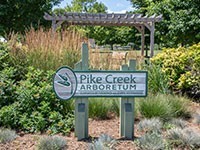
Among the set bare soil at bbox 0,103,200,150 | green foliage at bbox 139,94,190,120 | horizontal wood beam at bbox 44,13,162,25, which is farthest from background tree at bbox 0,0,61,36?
bare soil at bbox 0,103,200,150

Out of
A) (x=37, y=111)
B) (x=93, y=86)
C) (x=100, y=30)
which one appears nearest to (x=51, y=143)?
(x=93, y=86)

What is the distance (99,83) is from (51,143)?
0.97m

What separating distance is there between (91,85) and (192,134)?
1.40m

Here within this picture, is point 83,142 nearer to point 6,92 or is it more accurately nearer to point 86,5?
point 6,92

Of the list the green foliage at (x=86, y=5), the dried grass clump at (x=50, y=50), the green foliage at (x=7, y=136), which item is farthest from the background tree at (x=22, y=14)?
the green foliage at (x=86, y=5)

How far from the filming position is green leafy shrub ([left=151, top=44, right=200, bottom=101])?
6719 millimetres

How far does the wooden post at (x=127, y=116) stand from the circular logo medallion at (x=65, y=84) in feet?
2.21

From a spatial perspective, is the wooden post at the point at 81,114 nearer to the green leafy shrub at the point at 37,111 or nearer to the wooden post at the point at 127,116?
the green leafy shrub at the point at 37,111

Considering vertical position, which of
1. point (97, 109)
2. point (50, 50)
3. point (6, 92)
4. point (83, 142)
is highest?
point (50, 50)

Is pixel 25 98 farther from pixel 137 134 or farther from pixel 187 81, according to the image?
pixel 187 81

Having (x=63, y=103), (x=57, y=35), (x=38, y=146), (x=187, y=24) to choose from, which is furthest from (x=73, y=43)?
(x=187, y=24)

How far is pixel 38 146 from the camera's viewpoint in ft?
11.6

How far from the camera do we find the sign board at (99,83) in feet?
12.8

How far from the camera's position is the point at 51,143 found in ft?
11.5
